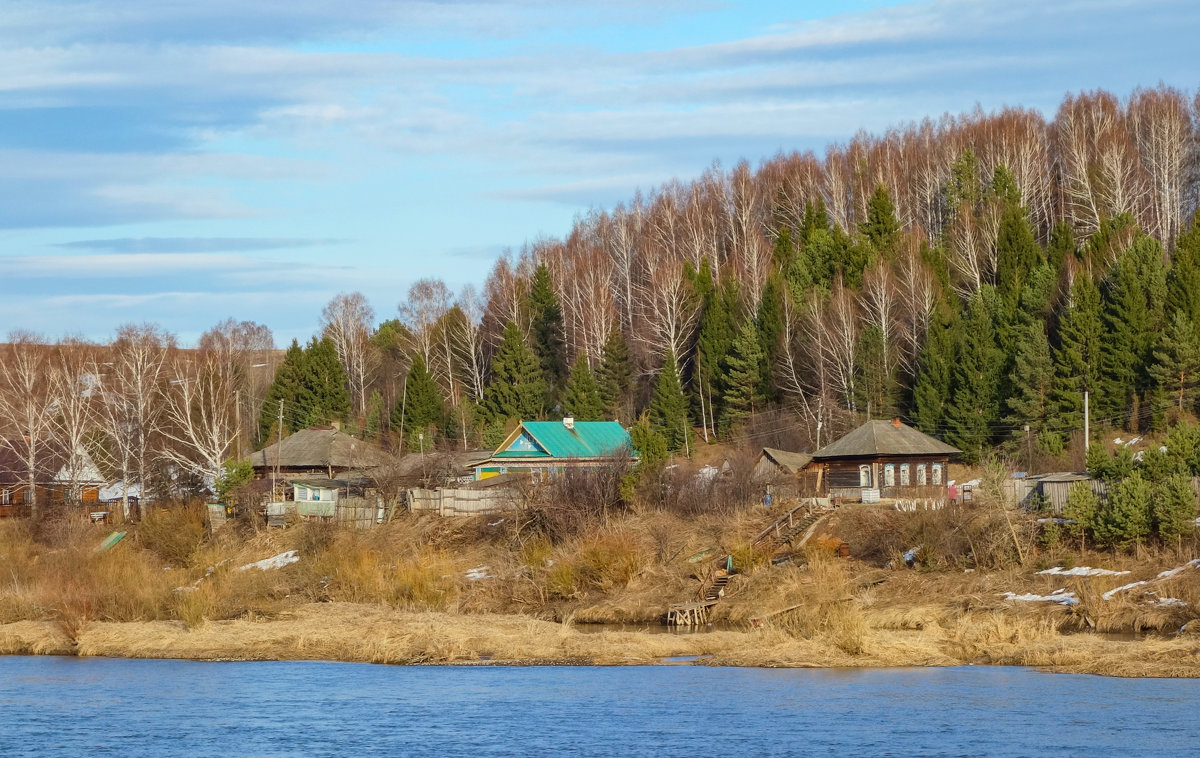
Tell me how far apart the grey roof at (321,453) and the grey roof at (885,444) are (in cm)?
2561

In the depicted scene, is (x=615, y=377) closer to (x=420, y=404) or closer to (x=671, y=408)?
(x=671, y=408)

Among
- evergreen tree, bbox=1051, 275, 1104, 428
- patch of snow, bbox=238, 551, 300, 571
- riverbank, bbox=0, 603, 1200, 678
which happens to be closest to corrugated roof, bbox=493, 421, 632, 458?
patch of snow, bbox=238, 551, 300, 571

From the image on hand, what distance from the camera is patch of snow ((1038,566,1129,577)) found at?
41412 millimetres

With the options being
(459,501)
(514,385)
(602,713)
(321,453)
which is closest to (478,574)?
(459,501)

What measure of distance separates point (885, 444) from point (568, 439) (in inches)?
780

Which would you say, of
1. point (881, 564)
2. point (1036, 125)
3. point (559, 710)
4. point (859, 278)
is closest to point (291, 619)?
point (559, 710)

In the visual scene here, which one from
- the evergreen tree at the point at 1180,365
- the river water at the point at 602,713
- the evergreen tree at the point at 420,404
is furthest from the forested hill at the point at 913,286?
the river water at the point at 602,713

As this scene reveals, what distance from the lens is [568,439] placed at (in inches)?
2995

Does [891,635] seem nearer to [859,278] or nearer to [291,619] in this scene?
[291,619]

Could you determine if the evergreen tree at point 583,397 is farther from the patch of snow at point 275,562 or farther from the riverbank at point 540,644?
the riverbank at point 540,644

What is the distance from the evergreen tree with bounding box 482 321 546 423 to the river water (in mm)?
Result: 57547

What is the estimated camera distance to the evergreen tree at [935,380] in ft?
238

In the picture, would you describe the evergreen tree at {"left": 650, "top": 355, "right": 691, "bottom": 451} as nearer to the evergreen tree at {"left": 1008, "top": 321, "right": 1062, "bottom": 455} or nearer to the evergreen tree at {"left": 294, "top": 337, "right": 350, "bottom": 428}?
the evergreen tree at {"left": 1008, "top": 321, "right": 1062, "bottom": 455}

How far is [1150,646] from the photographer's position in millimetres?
32031
